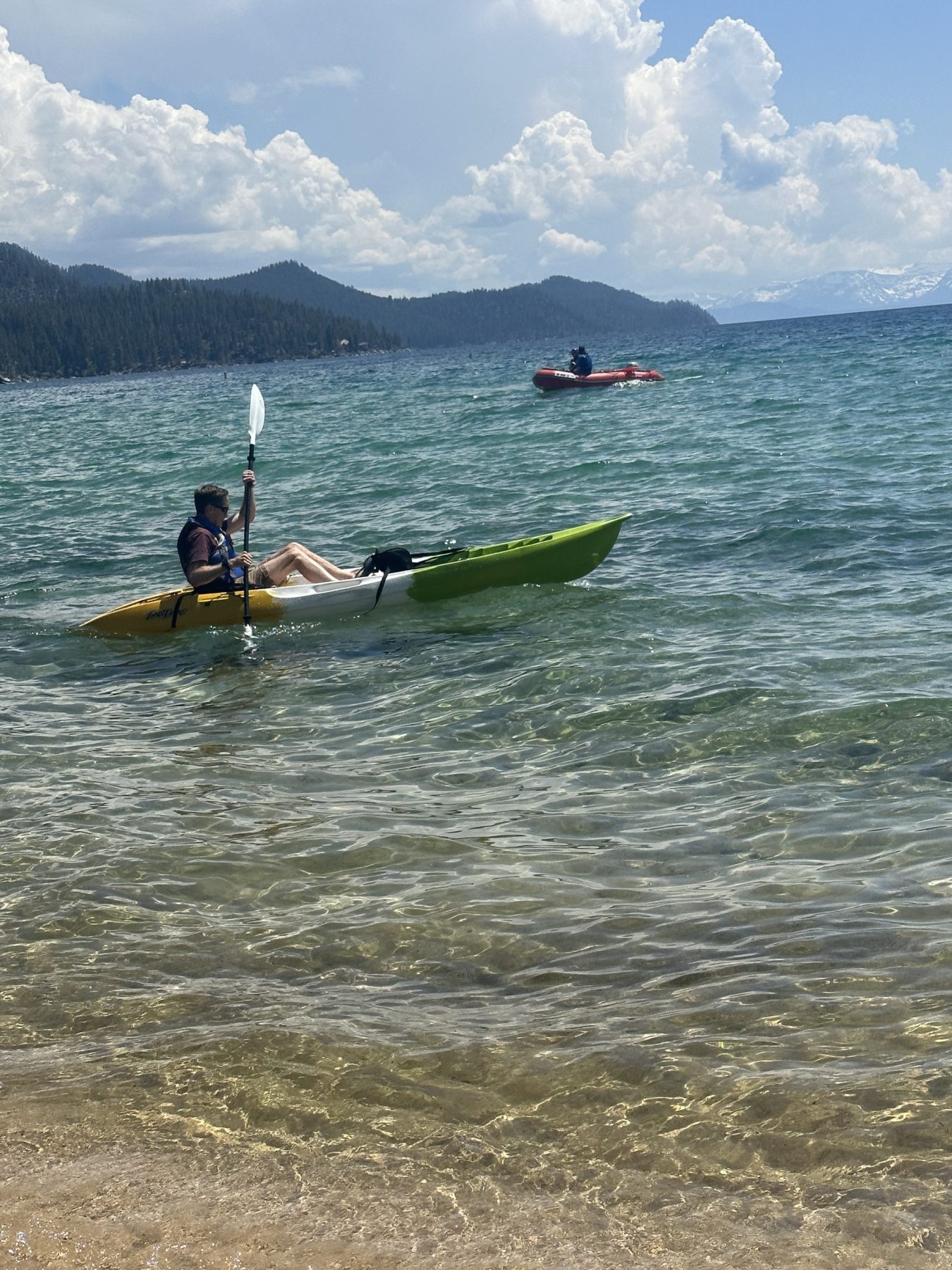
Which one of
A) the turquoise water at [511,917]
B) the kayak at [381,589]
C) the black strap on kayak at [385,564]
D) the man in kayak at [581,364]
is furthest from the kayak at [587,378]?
the black strap on kayak at [385,564]

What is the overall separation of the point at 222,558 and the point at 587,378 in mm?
36086

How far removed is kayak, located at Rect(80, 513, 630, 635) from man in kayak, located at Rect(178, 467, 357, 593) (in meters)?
0.17

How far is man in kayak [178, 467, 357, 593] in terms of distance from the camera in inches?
459

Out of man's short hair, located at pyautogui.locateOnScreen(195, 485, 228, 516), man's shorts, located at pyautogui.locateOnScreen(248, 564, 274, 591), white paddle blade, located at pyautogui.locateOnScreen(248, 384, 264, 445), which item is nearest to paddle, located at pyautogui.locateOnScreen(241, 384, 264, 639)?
white paddle blade, located at pyautogui.locateOnScreen(248, 384, 264, 445)

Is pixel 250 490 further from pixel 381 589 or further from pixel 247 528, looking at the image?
pixel 381 589

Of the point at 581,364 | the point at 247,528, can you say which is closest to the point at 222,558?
the point at 247,528

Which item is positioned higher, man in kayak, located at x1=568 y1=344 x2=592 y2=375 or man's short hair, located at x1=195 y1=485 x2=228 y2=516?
man in kayak, located at x1=568 y1=344 x2=592 y2=375

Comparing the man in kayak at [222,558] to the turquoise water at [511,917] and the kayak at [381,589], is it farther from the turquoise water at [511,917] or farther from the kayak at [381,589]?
the turquoise water at [511,917]

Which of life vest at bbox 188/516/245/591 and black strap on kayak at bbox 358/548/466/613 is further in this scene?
black strap on kayak at bbox 358/548/466/613

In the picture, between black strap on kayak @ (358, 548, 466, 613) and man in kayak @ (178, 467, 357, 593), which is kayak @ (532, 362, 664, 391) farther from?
black strap on kayak @ (358, 548, 466, 613)

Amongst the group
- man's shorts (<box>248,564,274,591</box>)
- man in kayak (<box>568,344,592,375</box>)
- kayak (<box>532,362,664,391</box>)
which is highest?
man in kayak (<box>568,344,592,375</box>)

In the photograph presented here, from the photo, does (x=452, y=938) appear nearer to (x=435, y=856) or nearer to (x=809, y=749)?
(x=435, y=856)

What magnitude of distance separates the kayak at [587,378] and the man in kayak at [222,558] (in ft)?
115

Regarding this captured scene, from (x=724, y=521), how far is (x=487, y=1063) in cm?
1296
